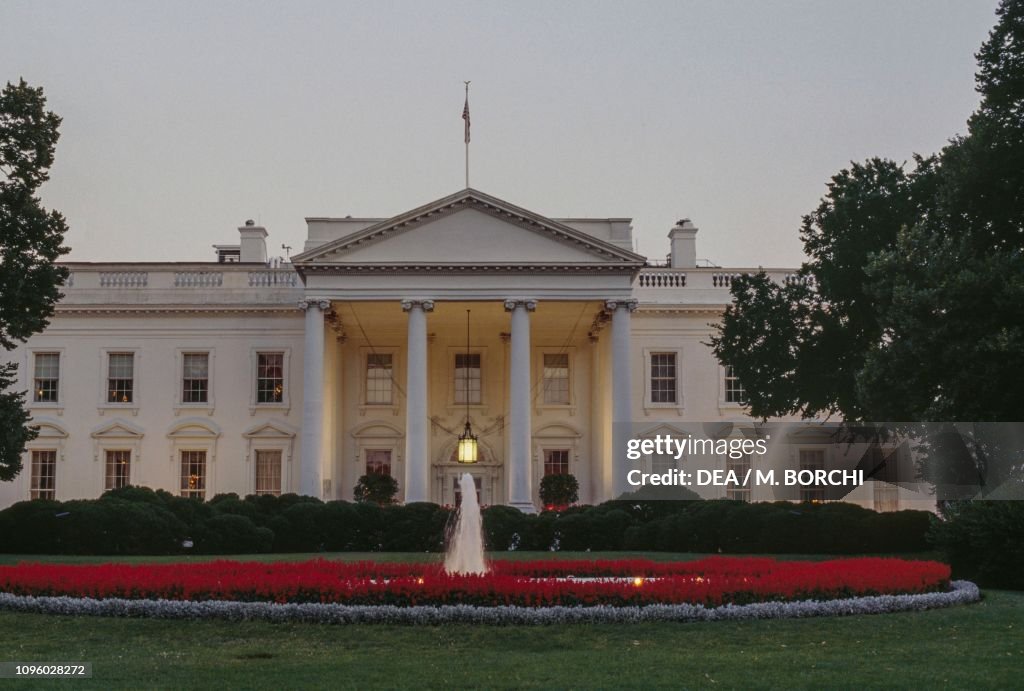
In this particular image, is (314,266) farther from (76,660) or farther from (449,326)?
(76,660)

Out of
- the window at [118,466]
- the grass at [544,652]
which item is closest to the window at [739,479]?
the window at [118,466]

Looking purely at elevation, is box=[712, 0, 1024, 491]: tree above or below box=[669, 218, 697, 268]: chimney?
below

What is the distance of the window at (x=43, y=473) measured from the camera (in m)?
43.9

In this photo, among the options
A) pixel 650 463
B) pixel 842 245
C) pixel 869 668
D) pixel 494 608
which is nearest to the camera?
pixel 869 668

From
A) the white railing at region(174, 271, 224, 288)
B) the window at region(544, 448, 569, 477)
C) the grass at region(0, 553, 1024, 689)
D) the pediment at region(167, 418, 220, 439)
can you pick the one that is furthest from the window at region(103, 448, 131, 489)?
the grass at region(0, 553, 1024, 689)

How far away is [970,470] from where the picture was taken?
23672 mm

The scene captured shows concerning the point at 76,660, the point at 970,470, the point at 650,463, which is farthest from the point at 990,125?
the point at 650,463

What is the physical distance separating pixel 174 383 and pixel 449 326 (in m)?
10.4

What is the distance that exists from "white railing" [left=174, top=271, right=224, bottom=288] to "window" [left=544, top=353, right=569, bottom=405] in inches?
506

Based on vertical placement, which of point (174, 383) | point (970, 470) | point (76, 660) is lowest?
point (76, 660)

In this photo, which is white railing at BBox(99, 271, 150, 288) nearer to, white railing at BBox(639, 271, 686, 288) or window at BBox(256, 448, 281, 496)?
window at BBox(256, 448, 281, 496)

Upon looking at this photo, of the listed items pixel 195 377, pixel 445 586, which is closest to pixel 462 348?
pixel 195 377

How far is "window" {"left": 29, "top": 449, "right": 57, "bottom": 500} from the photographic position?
43.9 m

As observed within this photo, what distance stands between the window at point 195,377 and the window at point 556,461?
1298cm
